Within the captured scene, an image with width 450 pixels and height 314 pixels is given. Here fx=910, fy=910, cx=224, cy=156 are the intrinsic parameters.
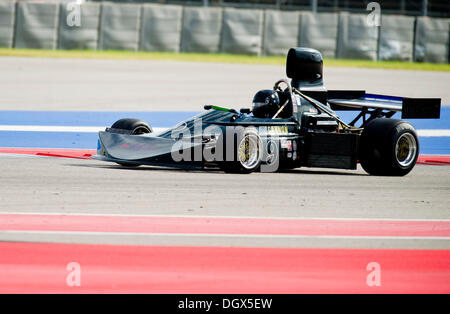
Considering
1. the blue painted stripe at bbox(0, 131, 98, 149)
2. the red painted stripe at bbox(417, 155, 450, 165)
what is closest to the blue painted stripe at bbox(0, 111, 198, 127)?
the blue painted stripe at bbox(0, 131, 98, 149)

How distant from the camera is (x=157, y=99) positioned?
765 inches

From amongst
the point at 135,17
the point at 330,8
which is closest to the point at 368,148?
the point at 135,17

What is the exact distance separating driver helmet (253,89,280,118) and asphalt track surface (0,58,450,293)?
772 millimetres

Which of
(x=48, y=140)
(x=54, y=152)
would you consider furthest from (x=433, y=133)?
(x=54, y=152)

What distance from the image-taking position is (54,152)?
12484mm

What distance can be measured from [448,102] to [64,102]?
845cm

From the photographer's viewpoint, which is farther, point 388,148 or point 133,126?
point 133,126

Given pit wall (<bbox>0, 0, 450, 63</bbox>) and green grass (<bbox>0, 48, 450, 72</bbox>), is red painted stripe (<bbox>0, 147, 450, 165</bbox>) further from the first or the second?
pit wall (<bbox>0, 0, 450, 63</bbox>)

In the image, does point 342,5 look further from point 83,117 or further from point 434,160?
point 434,160

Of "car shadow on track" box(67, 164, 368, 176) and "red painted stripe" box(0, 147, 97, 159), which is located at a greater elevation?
Answer: "red painted stripe" box(0, 147, 97, 159)

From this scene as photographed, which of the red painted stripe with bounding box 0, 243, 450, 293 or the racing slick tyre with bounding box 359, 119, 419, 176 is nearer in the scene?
the red painted stripe with bounding box 0, 243, 450, 293

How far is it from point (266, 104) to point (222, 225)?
3.62 metres

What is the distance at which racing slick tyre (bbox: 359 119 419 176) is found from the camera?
1039 centimetres
